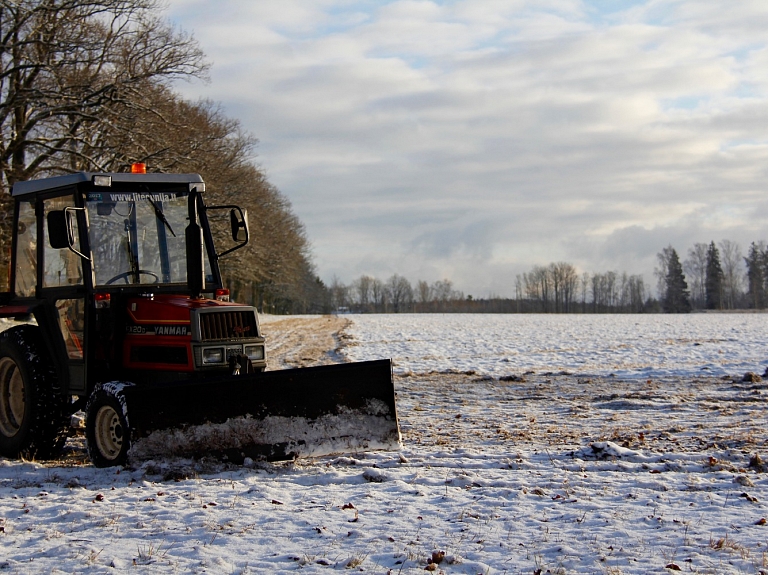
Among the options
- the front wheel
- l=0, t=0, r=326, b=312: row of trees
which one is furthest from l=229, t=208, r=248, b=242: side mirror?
l=0, t=0, r=326, b=312: row of trees

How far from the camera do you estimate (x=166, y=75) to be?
28109 millimetres

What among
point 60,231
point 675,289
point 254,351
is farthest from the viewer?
point 675,289

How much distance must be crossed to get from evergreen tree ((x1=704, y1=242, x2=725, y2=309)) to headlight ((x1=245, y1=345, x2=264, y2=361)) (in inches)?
4767

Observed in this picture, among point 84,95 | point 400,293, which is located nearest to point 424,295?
point 400,293

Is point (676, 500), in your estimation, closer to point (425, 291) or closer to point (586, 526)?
point (586, 526)

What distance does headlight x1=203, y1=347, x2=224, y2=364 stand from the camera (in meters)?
7.35

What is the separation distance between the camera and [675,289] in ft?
366

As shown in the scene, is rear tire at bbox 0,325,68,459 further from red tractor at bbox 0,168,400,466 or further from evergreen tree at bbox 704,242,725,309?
evergreen tree at bbox 704,242,725,309

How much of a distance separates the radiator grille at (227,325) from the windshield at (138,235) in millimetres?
987

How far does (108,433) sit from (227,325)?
141cm

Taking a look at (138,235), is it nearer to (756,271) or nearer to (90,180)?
(90,180)

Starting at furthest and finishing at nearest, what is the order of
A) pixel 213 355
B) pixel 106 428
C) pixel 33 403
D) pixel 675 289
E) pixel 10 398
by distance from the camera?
pixel 675 289 < pixel 10 398 < pixel 33 403 < pixel 213 355 < pixel 106 428

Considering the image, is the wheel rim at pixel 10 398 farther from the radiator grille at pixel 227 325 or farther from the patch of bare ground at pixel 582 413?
the patch of bare ground at pixel 582 413

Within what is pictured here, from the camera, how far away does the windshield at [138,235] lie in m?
7.86
